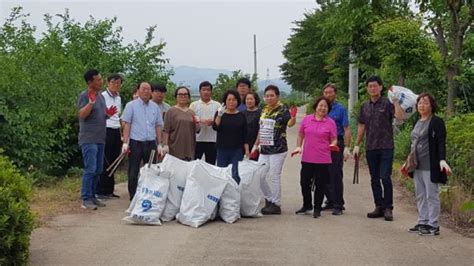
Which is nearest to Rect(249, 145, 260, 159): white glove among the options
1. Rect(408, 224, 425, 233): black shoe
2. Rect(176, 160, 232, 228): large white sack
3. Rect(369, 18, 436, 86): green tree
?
Rect(176, 160, 232, 228): large white sack

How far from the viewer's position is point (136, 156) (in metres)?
8.66

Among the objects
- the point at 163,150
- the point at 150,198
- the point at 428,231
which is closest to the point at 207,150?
the point at 163,150

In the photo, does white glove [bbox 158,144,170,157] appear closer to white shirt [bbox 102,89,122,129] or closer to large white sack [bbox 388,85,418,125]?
white shirt [bbox 102,89,122,129]

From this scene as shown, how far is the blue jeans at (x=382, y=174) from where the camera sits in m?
8.12

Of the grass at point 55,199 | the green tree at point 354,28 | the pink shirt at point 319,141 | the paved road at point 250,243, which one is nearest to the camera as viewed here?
the paved road at point 250,243

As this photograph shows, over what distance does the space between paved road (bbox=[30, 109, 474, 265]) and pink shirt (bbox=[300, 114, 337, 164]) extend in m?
0.78

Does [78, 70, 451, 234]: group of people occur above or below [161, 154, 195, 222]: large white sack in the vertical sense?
above

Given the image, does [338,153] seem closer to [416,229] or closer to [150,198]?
[416,229]

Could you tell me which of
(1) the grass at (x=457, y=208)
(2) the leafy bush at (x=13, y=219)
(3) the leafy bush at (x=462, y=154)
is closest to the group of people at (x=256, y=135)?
(1) the grass at (x=457, y=208)

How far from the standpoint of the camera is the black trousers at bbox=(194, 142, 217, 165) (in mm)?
9195

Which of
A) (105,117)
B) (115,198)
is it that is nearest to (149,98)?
(105,117)

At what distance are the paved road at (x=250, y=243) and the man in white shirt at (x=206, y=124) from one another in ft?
4.91

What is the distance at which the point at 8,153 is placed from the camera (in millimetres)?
10125

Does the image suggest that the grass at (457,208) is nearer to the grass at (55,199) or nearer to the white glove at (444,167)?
the white glove at (444,167)
